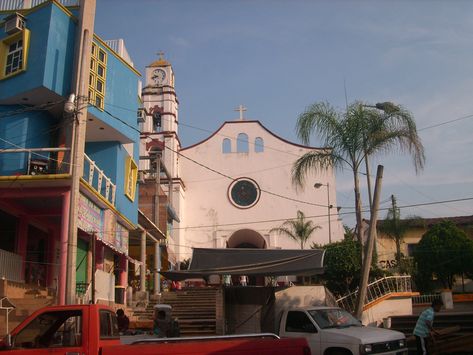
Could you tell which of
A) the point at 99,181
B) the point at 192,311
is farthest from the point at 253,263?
the point at 192,311

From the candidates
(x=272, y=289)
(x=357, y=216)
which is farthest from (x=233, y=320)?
(x=357, y=216)

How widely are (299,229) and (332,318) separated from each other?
2815 centimetres

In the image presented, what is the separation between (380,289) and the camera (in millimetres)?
18250

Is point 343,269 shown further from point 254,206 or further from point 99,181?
Result: point 254,206

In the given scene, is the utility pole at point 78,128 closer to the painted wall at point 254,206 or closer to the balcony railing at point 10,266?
the balcony railing at point 10,266

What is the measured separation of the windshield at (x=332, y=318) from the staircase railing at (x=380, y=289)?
6.85 metres

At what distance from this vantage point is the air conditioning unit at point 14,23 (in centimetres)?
1555

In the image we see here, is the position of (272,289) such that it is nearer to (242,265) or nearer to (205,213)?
(242,265)

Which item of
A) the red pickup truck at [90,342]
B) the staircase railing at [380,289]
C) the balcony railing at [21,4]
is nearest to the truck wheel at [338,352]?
the red pickup truck at [90,342]

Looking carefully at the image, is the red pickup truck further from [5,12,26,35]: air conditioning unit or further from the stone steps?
[5,12,26,35]: air conditioning unit

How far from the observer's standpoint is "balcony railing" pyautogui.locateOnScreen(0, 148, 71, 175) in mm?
14781

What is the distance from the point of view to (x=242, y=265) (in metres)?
14.0

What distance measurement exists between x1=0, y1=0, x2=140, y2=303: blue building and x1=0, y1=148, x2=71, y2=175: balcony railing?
0.09 ft

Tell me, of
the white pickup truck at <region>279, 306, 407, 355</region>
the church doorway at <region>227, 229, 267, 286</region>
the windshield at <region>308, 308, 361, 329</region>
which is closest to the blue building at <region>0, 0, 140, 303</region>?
the white pickup truck at <region>279, 306, 407, 355</region>
